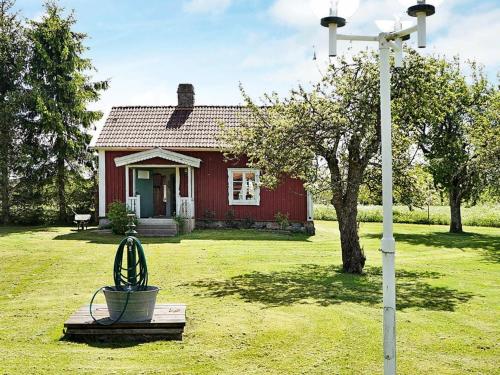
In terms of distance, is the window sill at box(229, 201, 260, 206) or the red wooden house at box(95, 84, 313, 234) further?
the window sill at box(229, 201, 260, 206)

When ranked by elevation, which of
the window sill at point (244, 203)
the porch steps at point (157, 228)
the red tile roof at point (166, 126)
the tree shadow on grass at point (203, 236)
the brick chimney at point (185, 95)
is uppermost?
the brick chimney at point (185, 95)

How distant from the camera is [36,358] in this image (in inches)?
272

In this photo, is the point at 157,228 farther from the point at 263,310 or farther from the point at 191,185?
the point at 263,310

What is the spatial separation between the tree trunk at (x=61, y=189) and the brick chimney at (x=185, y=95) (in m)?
6.73

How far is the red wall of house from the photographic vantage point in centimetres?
2508

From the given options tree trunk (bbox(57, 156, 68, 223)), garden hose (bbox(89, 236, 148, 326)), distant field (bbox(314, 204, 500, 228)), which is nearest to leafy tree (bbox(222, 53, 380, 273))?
garden hose (bbox(89, 236, 148, 326))

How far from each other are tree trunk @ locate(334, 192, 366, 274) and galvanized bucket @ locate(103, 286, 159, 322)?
23.4 ft

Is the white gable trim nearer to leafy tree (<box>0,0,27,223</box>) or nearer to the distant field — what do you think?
leafy tree (<box>0,0,27,223</box>)

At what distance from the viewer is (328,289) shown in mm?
11719

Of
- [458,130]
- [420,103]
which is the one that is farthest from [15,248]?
[458,130]

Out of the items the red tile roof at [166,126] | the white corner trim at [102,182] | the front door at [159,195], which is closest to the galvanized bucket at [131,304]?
the red tile roof at [166,126]

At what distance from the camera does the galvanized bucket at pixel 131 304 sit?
25.9 feet

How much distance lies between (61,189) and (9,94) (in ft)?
17.0

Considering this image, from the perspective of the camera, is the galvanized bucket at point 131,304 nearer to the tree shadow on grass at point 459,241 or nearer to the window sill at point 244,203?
the tree shadow on grass at point 459,241
